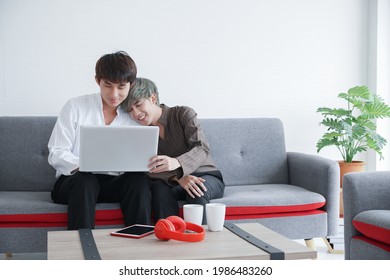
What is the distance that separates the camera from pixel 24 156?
3.20 meters

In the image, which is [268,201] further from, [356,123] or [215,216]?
[356,123]

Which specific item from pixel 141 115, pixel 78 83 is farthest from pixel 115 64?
pixel 78 83

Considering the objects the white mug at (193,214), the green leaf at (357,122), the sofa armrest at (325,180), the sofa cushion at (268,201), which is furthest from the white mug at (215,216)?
the green leaf at (357,122)

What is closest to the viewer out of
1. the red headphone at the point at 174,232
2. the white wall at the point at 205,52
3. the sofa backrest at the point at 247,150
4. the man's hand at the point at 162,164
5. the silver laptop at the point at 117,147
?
the red headphone at the point at 174,232

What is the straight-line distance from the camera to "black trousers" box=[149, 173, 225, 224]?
275 cm

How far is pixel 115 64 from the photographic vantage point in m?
2.79

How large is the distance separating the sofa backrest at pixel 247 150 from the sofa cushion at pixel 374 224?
0.95 metres

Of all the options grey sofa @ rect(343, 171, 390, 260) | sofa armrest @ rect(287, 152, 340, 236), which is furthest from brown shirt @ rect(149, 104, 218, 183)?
grey sofa @ rect(343, 171, 390, 260)

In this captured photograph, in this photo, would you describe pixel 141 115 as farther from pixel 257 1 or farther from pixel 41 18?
pixel 257 1

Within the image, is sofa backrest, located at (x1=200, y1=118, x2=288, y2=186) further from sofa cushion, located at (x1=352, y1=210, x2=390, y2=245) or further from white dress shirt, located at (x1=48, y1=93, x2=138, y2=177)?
sofa cushion, located at (x1=352, y1=210, x2=390, y2=245)

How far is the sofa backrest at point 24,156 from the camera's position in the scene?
3.17 meters

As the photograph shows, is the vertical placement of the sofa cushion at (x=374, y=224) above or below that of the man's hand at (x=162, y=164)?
below

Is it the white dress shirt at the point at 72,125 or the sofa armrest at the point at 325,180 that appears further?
the sofa armrest at the point at 325,180

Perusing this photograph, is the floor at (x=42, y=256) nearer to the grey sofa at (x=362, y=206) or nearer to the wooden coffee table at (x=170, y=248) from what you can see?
the grey sofa at (x=362, y=206)
